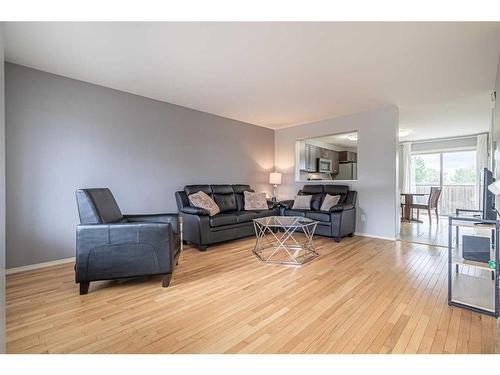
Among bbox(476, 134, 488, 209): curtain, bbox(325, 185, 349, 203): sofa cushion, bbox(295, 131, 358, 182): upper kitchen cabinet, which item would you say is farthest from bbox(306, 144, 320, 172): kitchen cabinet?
bbox(476, 134, 488, 209): curtain

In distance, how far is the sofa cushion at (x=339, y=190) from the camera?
179 inches

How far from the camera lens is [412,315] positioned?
69.4 inches

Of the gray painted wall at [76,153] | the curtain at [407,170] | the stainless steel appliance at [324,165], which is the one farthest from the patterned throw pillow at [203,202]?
the curtain at [407,170]

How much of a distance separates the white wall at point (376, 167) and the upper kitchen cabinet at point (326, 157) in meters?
0.61

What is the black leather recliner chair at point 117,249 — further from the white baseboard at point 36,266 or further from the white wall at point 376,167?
the white wall at point 376,167

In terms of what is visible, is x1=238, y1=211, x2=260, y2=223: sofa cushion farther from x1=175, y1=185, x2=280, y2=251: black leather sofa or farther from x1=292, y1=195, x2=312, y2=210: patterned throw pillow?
x1=292, y1=195, x2=312, y2=210: patterned throw pillow

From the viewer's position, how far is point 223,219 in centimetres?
371

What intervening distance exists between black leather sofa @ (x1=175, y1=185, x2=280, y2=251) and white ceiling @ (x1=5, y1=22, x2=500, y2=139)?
155 cm

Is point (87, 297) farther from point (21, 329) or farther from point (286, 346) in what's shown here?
point (286, 346)

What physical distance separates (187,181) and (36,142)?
2062mm

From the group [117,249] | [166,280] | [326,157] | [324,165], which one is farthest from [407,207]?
→ [117,249]

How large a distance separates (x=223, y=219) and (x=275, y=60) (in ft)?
7.47

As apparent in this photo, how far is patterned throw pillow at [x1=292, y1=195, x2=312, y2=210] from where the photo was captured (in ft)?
15.3
